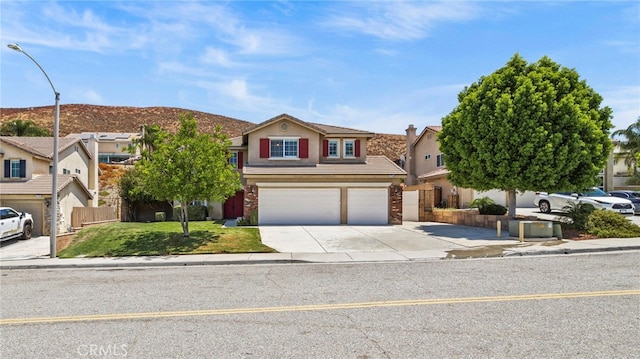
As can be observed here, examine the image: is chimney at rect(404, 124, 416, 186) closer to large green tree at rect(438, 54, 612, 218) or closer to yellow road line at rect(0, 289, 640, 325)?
large green tree at rect(438, 54, 612, 218)

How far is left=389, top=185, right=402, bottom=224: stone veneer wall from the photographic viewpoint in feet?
82.3

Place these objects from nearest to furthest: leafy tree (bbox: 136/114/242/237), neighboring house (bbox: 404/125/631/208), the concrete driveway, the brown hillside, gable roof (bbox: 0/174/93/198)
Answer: the concrete driveway → leafy tree (bbox: 136/114/242/237) → gable roof (bbox: 0/174/93/198) → neighboring house (bbox: 404/125/631/208) → the brown hillside

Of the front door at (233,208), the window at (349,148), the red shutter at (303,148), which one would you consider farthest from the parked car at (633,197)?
the front door at (233,208)

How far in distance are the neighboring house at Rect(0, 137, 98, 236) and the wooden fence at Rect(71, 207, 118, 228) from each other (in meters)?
0.40

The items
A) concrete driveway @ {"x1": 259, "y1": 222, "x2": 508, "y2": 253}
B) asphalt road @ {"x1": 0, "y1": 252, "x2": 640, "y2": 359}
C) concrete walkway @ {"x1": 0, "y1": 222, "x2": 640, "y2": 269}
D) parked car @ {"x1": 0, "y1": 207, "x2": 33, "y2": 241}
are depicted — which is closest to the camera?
asphalt road @ {"x1": 0, "y1": 252, "x2": 640, "y2": 359}

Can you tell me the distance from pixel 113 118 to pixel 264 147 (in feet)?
304

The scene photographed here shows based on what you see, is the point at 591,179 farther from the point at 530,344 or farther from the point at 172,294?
the point at 172,294

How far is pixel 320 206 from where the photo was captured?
24.8 m

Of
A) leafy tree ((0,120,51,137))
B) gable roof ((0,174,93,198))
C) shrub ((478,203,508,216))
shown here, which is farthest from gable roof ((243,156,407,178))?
leafy tree ((0,120,51,137))

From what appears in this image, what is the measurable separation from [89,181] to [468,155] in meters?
31.8

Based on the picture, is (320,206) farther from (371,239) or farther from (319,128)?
(371,239)

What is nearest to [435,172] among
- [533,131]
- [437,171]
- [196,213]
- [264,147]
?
[437,171]

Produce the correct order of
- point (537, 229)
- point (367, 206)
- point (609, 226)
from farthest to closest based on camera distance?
point (367, 206)
point (609, 226)
point (537, 229)

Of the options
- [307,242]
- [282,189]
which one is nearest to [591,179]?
[307,242]
